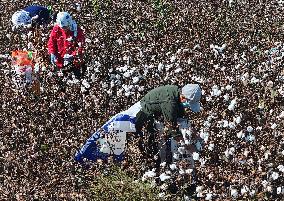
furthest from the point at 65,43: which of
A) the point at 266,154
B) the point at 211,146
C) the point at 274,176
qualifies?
the point at 274,176

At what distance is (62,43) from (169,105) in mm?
2729

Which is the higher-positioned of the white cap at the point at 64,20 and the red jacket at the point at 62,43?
the white cap at the point at 64,20

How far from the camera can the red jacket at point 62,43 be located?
7.68 m

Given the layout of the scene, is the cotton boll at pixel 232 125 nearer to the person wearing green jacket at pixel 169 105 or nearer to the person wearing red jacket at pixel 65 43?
the person wearing green jacket at pixel 169 105

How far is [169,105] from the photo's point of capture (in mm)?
5406

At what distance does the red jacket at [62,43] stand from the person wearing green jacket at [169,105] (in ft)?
7.30

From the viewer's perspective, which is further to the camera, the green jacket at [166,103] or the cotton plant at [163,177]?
the green jacket at [166,103]

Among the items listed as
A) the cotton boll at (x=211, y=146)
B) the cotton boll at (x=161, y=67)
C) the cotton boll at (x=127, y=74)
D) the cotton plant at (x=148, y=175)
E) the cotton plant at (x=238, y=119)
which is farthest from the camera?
the cotton boll at (x=161, y=67)

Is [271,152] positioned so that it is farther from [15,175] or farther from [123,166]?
[15,175]

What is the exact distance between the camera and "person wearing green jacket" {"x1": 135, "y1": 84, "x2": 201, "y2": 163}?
5387 millimetres

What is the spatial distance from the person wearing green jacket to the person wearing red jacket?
206 centimetres

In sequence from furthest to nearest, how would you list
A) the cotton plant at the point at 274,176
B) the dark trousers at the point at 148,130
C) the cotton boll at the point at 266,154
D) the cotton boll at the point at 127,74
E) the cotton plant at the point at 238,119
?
1. the cotton boll at the point at 127,74
2. the cotton plant at the point at 238,119
3. the dark trousers at the point at 148,130
4. the cotton boll at the point at 266,154
5. the cotton plant at the point at 274,176

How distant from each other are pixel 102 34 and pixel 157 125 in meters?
3.39

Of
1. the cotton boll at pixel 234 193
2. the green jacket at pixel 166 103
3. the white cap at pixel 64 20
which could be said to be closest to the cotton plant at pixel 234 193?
the cotton boll at pixel 234 193
